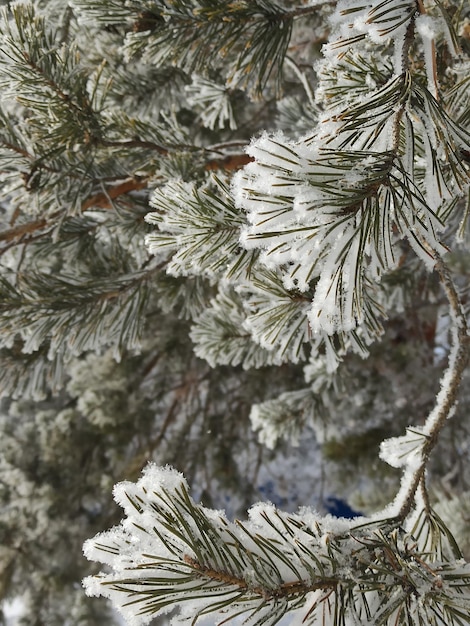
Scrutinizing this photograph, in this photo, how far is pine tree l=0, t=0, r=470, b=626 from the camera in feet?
1.93

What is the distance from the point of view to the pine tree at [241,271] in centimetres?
59

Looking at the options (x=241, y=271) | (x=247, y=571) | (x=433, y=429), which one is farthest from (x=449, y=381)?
(x=247, y=571)

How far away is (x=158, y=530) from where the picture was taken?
1.90ft

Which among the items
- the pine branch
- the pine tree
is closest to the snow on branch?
the pine tree

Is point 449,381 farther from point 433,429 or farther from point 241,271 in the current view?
point 241,271

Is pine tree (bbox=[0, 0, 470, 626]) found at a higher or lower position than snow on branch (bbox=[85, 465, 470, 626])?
higher

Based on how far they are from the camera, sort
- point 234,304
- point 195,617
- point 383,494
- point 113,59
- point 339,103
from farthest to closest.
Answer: point 383,494 < point 113,59 < point 234,304 < point 339,103 < point 195,617

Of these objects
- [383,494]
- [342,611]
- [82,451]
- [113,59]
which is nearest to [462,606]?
[342,611]

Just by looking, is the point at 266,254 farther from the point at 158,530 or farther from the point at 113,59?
the point at 113,59

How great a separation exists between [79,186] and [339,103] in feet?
2.62

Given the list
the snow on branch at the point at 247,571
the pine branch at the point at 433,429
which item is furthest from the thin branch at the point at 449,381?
the snow on branch at the point at 247,571

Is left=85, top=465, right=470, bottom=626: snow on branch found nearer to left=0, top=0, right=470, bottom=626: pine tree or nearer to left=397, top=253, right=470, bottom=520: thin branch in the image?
left=0, top=0, right=470, bottom=626: pine tree

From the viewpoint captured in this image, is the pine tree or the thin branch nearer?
the pine tree

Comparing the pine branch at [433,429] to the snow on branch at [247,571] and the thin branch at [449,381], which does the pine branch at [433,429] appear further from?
the snow on branch at [247,571]
